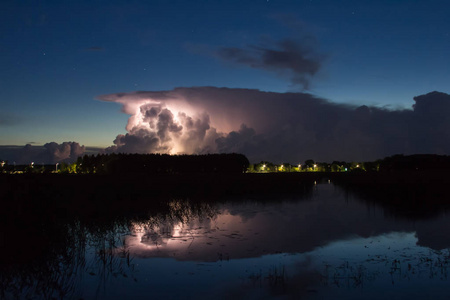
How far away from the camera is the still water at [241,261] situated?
11609mm

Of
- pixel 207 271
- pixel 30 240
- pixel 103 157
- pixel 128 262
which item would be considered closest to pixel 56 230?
pixel 30 240

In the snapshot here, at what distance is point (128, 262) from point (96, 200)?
2020 centimetres

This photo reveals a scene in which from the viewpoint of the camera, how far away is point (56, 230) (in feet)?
57.2

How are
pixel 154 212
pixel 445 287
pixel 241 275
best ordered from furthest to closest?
pixel 154 212 < pixel 241 275 < pixel 445 287

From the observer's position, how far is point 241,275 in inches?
519

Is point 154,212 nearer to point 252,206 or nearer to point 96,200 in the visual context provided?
point 96,200

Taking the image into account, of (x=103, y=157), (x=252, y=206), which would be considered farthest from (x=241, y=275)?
(x=103, y=157)

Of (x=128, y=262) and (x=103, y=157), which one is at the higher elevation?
(x=103, y=157)

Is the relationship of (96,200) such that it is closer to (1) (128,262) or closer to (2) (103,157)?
(1) (128,262)

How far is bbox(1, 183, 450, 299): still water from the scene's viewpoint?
1161 centimetres

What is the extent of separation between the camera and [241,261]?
1502cm

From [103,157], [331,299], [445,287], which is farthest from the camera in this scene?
[103,157]

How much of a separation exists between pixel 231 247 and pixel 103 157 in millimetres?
75854

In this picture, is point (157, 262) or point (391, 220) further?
point (391, 220)
